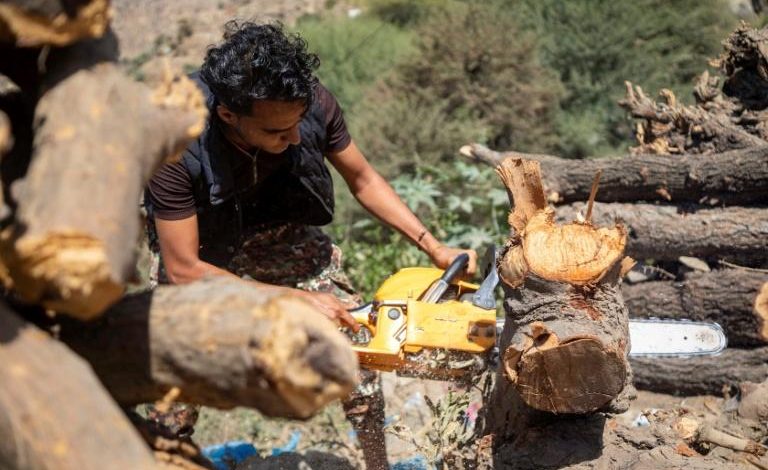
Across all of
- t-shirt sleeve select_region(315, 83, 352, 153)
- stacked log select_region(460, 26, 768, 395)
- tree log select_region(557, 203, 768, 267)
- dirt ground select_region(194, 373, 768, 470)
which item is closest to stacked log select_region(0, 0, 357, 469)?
t-shirt sleeve select_region(315, 83, 352, 153)

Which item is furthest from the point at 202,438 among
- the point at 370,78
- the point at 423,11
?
the point at 423,11

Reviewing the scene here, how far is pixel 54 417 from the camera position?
1.54m

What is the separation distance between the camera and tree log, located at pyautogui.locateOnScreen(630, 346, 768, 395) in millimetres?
4543

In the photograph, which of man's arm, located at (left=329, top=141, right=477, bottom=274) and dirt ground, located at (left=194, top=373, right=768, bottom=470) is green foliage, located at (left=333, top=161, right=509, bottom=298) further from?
man's arm, located at (left=329, top=141, right=477, bottom=274)

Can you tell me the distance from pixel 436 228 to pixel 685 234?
228 centimetres

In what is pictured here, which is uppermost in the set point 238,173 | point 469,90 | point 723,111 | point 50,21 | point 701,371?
point 50,21

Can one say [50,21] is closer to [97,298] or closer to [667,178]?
[97,298]

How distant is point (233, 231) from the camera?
3.81 m

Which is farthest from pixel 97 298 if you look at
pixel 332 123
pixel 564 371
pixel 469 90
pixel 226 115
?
pixel 469 90

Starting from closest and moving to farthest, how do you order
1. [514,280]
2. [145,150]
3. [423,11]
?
[145,150] < [514,280] < [423,11]

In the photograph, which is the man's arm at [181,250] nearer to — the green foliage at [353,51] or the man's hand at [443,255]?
the man's hand at [443,255]

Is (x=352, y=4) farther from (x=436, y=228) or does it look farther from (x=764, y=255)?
(x=764, y=255)

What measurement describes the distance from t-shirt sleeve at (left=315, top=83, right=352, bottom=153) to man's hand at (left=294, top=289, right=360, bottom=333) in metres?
0.93

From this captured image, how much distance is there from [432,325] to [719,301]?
2.22 metres
